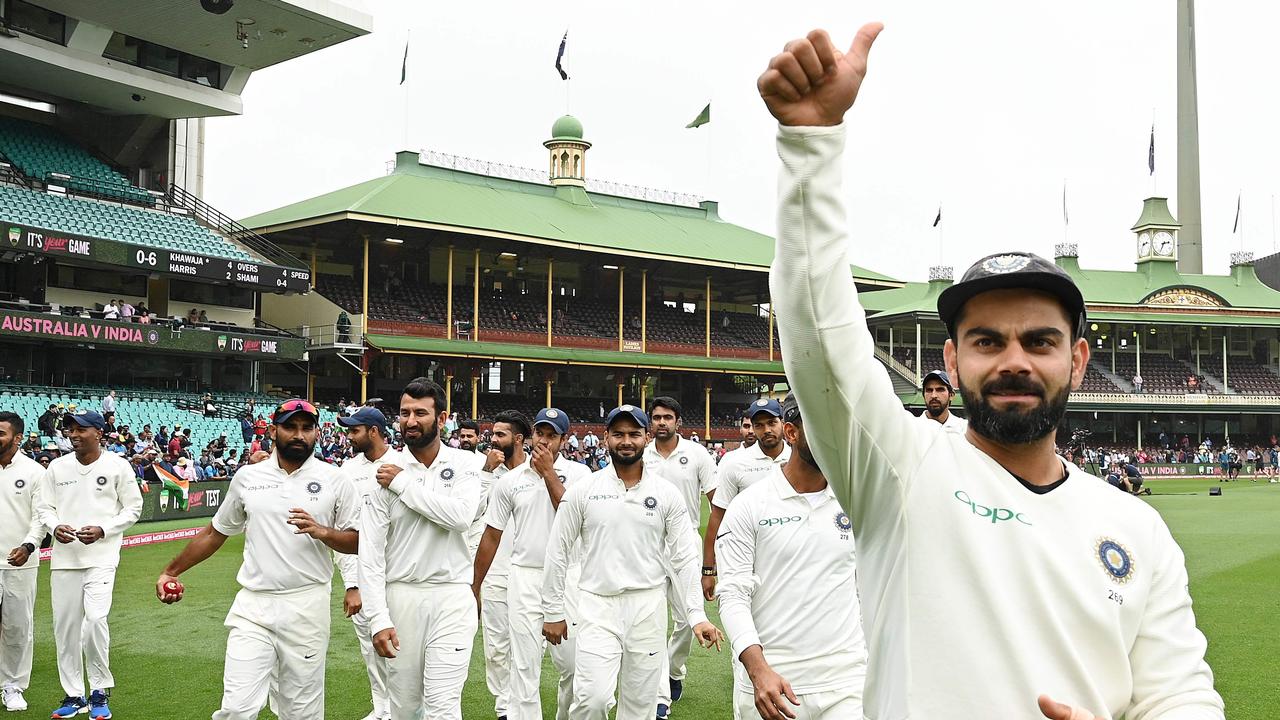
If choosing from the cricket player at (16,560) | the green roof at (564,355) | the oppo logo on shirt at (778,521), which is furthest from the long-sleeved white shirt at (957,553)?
the green roof at (564,355)

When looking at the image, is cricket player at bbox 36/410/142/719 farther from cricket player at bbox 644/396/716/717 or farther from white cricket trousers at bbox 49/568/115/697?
cricket player at bbox 644/396/716/717

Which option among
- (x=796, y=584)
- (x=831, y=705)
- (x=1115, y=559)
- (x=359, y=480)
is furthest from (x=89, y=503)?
(x=1115, y=559)

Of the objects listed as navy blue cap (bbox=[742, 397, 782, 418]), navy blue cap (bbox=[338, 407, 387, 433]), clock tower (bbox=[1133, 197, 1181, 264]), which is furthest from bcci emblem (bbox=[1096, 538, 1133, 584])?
clock tower (bbox=[1133, 197, 1181, 264])

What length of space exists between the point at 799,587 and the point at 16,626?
24.1ft

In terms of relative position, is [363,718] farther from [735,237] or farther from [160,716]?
[735,237]

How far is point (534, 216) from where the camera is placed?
159 ft

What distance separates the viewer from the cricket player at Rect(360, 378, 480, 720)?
7344 millimetres

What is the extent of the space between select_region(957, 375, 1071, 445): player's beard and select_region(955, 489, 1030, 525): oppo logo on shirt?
0.52 ft

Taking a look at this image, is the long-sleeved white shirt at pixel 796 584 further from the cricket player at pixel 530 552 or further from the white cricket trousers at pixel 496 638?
the white cricket trousers at pixel 496 638

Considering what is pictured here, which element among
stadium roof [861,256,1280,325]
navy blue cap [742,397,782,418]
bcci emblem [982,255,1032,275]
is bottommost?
navy blue cap [742,397,782,418]

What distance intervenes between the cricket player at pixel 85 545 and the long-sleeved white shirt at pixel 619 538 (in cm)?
399

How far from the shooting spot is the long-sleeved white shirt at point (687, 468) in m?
12.2

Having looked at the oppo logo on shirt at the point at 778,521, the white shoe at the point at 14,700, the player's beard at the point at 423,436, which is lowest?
the white shoe at the point at 14,700

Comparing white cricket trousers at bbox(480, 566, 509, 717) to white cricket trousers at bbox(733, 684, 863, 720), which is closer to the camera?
white cricket trousers at bbox(733, 684, 863, 720)
